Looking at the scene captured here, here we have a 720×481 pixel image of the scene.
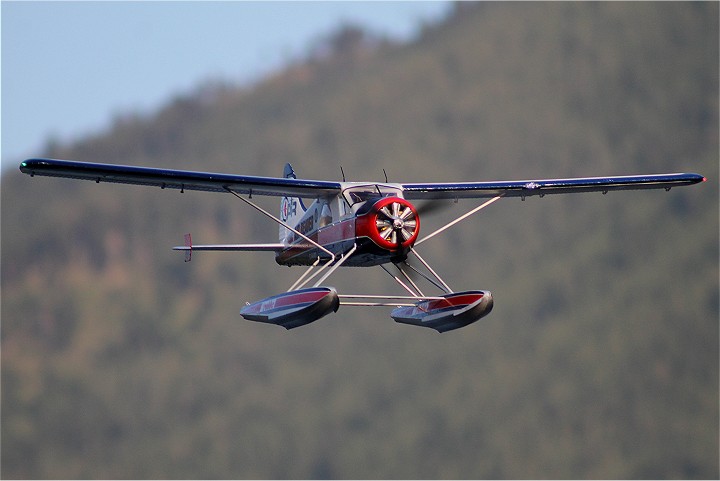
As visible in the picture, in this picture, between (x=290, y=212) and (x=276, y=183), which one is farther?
(x=290, y=212)

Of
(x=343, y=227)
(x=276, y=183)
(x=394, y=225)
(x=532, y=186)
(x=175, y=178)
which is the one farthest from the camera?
(x=532, y=186)

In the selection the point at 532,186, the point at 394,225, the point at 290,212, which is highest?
the point at 532,186

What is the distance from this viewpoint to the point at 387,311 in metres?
Answer: 143

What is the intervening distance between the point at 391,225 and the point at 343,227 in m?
1.36

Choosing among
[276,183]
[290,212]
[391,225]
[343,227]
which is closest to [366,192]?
[343,227]

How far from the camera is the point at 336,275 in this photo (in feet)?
452

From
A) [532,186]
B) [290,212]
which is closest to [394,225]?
[532,186]

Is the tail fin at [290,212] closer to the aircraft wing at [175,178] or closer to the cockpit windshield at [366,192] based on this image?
the aircraft wing at [175,178]

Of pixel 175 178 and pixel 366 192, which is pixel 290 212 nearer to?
pixel 366 192

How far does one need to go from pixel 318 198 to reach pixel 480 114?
5875 inches

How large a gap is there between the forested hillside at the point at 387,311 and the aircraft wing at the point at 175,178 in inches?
3893

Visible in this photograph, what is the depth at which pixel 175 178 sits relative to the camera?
27219mm

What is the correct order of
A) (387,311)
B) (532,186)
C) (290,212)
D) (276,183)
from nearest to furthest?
(276,183)
(532,186)
(290,212)
(387,311)

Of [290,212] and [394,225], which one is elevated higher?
[290,212]
